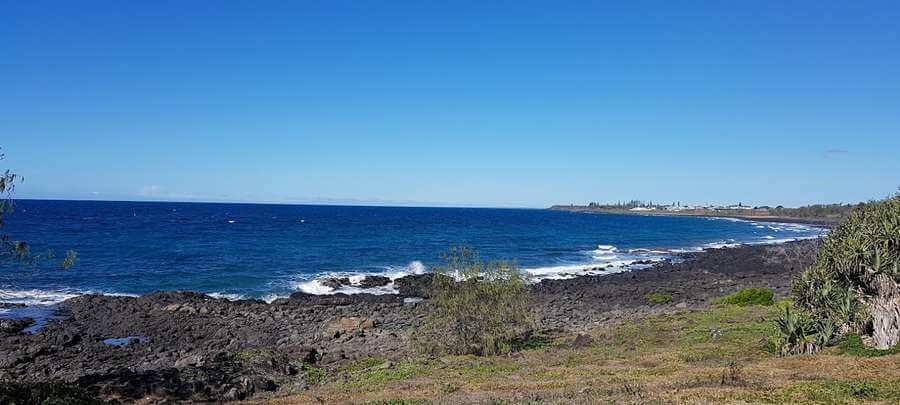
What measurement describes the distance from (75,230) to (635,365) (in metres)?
101

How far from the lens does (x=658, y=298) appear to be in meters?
42.7

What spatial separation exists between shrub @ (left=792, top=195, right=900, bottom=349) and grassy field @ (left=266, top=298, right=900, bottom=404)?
1.15m

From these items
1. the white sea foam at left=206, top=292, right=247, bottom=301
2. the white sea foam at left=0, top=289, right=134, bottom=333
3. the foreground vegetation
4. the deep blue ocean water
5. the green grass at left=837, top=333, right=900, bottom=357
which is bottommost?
the white sea foam at left=206, top=292, right=247, bottom=301

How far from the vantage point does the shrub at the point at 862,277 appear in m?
17.8

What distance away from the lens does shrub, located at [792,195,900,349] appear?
1775 cm

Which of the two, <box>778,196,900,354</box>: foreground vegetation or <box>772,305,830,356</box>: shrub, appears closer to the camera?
<box>778,196,900,354</box>: foreground vegetation

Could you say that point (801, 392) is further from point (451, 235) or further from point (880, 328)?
point (451, 235)

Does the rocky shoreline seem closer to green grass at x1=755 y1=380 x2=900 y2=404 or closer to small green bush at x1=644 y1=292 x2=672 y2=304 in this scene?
small green bush at x1=644 y1=292 x2=672 y2=304

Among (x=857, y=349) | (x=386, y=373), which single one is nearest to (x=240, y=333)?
(x=386, y=373)

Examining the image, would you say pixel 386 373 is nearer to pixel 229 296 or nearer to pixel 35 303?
pixel 229 296

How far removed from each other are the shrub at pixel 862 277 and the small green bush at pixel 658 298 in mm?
20564

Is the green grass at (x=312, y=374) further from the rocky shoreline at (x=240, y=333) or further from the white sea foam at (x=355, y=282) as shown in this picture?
the white sea foam at (x=355, y=282)

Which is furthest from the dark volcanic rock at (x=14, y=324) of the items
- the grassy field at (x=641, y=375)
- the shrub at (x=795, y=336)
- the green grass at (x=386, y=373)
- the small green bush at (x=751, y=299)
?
the small green bush at (x=751, y=299)

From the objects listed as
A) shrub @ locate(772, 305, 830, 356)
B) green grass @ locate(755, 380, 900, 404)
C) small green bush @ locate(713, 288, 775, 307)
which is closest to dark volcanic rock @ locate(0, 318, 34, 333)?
green grass @ locate(755, 380, 900, 404)
